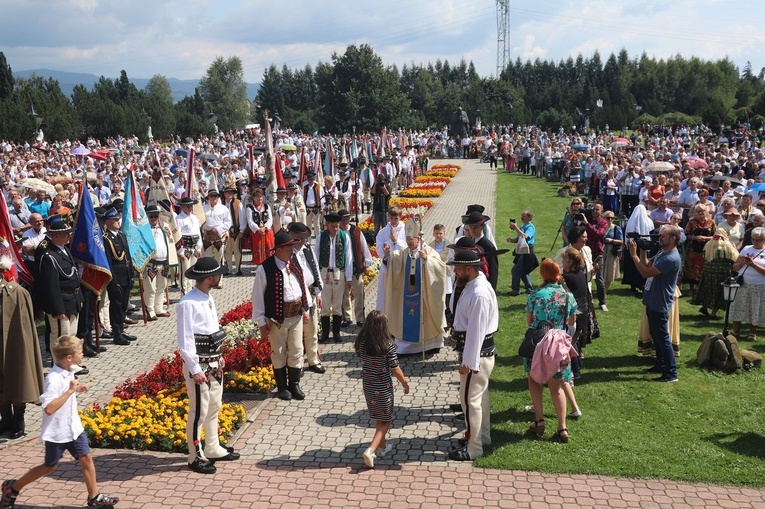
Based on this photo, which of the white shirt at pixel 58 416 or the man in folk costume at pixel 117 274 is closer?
the white shirt at pixel 58 416

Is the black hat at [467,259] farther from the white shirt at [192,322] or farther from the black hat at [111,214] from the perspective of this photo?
the black hat at [111,214]

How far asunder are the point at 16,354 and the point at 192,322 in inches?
93.6

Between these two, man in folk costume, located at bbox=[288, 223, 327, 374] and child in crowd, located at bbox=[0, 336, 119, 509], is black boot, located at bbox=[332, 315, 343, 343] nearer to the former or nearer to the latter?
man in folk costume, located at bbox=[288, 223, 327, 374]

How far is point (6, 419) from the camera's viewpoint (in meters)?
7.73

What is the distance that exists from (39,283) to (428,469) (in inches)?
225

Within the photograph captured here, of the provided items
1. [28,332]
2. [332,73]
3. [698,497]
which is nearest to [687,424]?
[698,497]

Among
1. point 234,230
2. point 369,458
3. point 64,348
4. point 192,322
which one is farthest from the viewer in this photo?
point 234,230

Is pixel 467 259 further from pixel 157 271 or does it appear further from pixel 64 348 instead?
pixel 157 271

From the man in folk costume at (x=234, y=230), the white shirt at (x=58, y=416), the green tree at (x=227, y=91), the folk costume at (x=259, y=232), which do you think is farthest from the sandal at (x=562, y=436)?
the green tree at (x=227, y=91)

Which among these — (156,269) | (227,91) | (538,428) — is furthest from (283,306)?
(227,91)

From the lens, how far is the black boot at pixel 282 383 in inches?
339

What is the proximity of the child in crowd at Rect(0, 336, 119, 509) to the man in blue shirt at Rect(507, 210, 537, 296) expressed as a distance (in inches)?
326

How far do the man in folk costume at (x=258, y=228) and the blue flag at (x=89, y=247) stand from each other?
4.98 metres

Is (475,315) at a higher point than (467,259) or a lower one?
lower
